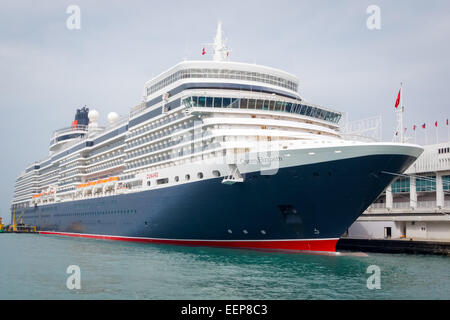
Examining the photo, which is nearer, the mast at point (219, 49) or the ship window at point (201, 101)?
the ship window at point (201, 101)

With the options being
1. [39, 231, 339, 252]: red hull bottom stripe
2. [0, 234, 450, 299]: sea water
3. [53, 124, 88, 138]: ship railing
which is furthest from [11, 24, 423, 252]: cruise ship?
[53, 124, 88, 138]: ship railing

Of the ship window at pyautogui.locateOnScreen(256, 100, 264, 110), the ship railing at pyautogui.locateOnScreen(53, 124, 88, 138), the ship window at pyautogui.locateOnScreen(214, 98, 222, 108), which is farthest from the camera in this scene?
the ship railing at pyautogui.locateOnScreen(53, 124, 88, 138)

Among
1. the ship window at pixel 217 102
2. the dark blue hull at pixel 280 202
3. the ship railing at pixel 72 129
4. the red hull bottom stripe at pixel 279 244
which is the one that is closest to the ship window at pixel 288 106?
the ship window at pixel 217 102

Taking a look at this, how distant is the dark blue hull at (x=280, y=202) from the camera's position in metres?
21.2

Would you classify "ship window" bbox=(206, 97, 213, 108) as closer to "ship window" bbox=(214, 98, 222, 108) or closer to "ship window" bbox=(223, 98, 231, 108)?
"ship window" bbox=(214, 98, 222, 108)

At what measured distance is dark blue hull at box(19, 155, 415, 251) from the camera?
69.7 feet

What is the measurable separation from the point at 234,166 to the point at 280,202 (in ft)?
10.3

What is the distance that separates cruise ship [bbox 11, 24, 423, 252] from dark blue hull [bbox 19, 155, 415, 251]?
0.18ft

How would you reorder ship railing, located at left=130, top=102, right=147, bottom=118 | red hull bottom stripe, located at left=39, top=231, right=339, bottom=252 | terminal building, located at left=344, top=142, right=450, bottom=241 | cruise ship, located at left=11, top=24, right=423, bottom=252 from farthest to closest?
1. ship railing, located at left=130, top=102, right=147, bottom=118
2. terminal building, located at left=344, top=142, right=450, bottom=241
3. red hull bottom stripe, located at left=39, top=231, right=339, bottom=252
4. cruise ship, located at left=11, top=24, right=423, bottom=252

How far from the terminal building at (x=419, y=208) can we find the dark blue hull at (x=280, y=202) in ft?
42.1

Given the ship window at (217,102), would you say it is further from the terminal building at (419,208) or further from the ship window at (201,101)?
the terminal building at (419,208)

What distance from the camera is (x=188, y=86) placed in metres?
30.4

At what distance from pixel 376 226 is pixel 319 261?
57.9ft
